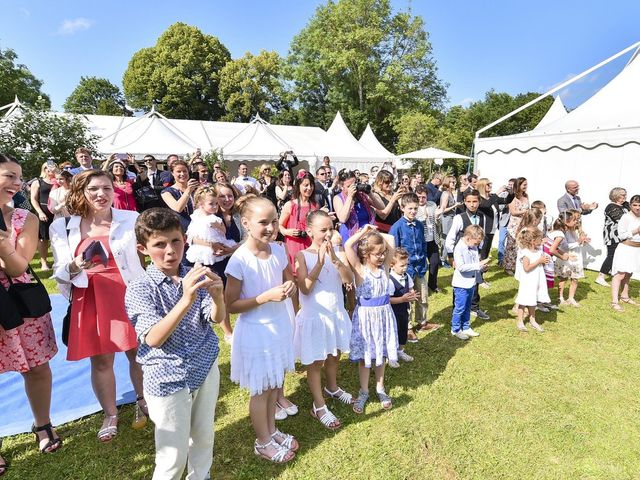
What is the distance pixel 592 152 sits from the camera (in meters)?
7.74

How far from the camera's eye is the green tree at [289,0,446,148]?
3145 centimetres

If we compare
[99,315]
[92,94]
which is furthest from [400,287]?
[92,94]

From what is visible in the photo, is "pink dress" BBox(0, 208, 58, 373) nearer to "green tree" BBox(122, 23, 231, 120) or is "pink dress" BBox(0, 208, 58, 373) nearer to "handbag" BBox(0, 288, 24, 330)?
"handbag" BBox(0, 288, 24, 330)

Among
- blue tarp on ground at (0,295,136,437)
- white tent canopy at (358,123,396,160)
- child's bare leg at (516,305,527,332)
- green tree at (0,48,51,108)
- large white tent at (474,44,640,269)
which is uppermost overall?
green tree at (0,48,51,108)

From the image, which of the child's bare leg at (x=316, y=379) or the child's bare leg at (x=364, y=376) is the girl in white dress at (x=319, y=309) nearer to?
the child's bare leg at (x=316, y=379)

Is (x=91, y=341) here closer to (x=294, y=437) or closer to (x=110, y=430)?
(x=110, y=430)

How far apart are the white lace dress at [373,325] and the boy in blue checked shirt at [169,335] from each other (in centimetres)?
157

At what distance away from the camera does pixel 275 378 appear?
94.8 inches

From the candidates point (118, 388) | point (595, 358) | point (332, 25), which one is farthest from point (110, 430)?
point (332, 25)

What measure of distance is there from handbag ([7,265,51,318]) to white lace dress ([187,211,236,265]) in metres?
1.38

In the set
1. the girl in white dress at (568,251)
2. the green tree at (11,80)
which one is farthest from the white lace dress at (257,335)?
the green tree at (11,80)

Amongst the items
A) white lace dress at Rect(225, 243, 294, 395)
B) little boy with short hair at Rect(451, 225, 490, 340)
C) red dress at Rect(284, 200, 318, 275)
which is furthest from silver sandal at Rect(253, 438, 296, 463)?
little boy with short hair at Rect(451, 225, 490, 340)

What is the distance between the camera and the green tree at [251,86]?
35031mm

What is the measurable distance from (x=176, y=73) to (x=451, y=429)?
38123 mm
